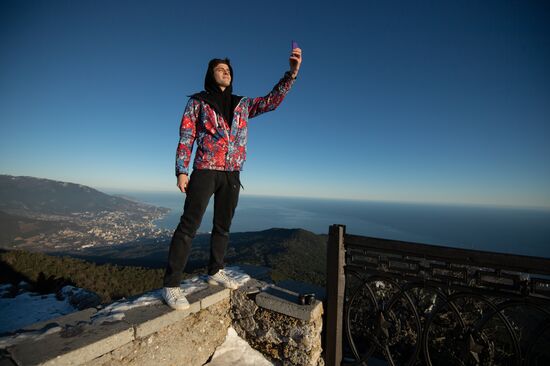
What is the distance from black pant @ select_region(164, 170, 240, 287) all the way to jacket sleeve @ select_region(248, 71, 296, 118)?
823 mm

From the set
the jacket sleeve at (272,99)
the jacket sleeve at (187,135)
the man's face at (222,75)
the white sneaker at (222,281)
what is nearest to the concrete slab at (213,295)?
the white sneaker at (222,281)

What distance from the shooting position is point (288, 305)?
112 inches

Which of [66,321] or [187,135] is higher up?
[187,135]

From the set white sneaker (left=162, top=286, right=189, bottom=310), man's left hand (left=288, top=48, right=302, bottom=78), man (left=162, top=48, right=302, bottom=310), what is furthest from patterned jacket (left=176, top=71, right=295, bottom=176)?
white sneaker (left=162, top=286, right=189, bottom=310)

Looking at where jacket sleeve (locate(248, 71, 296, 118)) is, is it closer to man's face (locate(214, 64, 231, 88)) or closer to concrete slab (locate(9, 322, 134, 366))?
man's face (locate(214, 64, 231, 88))

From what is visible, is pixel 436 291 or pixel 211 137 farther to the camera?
pixel 211 137

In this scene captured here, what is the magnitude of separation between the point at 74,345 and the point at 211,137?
203 cm

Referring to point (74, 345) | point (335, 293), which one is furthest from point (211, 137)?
point (335, 293)

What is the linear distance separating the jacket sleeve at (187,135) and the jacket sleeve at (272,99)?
2.19 ft

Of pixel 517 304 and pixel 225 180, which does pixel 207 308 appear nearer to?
pixel 225 180

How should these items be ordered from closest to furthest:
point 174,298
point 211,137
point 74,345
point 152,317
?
point 74,345
point 152,317
point 174,298
point 211,137

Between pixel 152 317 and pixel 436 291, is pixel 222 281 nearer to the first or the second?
pixel 152 317

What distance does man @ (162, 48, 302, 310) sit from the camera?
261 cm

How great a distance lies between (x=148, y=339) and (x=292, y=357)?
A: 1.57 m
